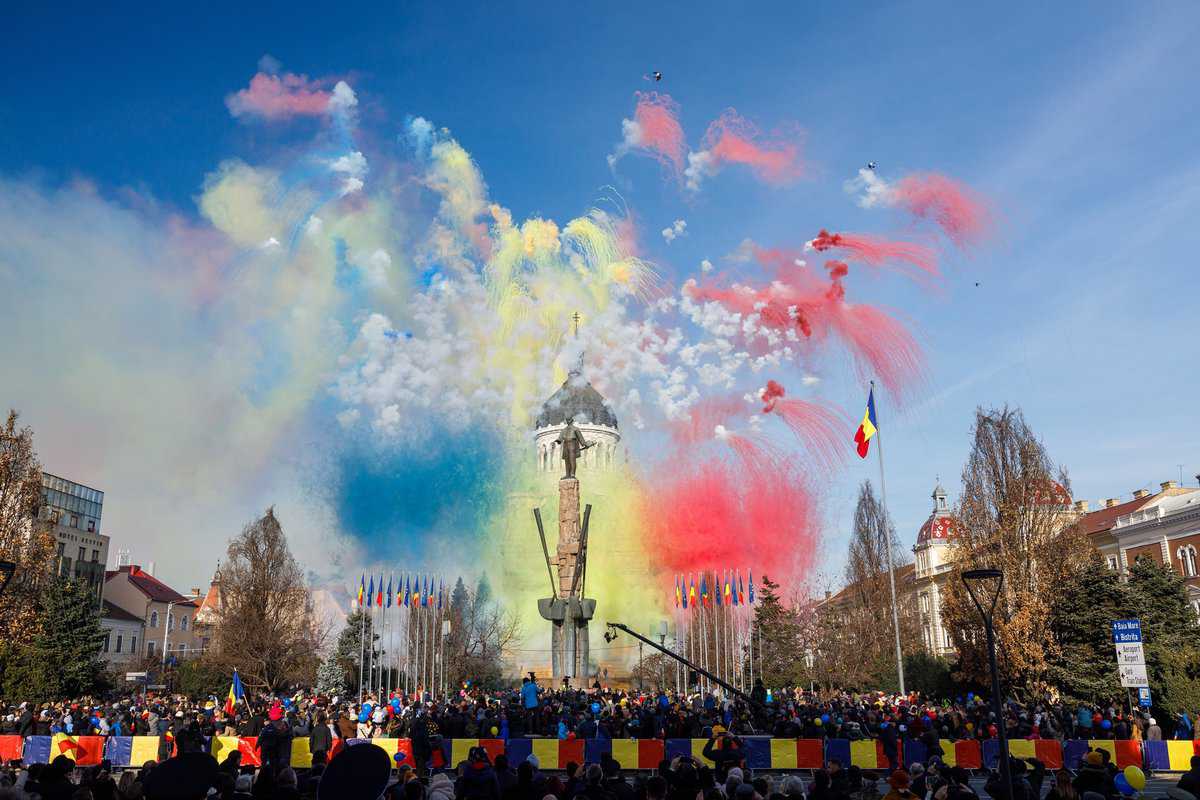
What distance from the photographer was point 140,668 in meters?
80.8

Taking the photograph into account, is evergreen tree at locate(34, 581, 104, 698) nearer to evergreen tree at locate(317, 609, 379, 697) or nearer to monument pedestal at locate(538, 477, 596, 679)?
evergreen tree at locate(317, 609, 379, 697)

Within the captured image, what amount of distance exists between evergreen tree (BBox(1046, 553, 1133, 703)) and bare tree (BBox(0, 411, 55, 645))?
4741cm

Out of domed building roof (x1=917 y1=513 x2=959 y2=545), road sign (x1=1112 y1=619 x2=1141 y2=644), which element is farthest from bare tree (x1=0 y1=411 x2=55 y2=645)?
domed building roof (x1=917 y1=513 x2=959 y2=545)

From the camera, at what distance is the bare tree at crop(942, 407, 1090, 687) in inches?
1826

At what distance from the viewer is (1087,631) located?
4503 centimetres

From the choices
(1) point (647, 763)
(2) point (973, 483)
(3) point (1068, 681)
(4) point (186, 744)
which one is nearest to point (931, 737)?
(1) point (647, 763)

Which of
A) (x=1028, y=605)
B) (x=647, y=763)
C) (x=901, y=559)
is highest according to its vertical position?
(x=901, y=559)

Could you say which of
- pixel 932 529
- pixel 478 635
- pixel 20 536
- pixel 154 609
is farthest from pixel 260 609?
pixel 932 529

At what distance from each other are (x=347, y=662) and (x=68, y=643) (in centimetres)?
2328

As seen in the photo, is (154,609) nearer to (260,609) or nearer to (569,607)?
(260,609)

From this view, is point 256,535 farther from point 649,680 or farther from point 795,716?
point 795,716

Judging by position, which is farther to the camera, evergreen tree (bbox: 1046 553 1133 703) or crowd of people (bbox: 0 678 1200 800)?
evergreen tree (bbox: 1046 553 1133 703)

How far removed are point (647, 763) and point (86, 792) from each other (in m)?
17.2

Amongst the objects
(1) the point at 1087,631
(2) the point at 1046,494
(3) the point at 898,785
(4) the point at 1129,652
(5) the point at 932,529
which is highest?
(5) the point at 932,529
